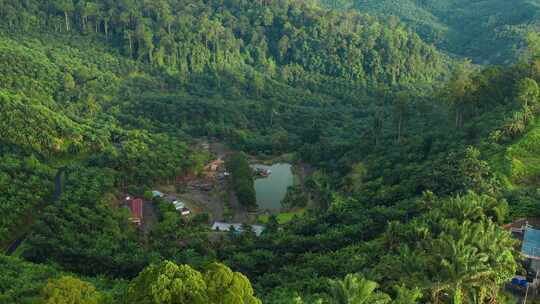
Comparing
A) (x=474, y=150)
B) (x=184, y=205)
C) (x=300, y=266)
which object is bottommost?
(x=184, y=205)

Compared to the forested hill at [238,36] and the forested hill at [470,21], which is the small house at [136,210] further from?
the forested hill at [470,21]

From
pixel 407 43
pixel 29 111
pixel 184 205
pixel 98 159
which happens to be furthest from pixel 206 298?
pixel 407 43

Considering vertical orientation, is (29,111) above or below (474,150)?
below

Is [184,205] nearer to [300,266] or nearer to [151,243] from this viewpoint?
[151,243]

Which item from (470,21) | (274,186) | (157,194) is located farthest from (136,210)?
(470,21)

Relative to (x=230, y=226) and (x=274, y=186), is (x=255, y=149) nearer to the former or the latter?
(x=274, y=186)

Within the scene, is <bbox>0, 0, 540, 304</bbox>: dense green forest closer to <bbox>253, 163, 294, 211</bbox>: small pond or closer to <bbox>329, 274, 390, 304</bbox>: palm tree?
<bbox>329, 274, 390, 304</bbox>: palm tree
